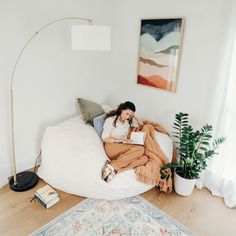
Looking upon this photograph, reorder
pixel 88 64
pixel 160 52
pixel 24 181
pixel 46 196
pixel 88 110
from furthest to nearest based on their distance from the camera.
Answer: pixel 88 64 < pixel 88 110 < pixel 160 52 < pixel 24 181 < pixel 46 196

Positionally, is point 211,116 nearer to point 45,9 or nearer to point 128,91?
point 128,91

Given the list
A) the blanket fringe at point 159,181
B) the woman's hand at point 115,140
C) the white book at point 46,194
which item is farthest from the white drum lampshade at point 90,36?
the white book at point 46,194

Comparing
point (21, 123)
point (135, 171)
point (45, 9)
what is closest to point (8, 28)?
point (45, 9)

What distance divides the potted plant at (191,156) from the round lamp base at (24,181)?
137 centimetres

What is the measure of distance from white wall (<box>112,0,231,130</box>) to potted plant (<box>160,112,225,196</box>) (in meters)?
0.24

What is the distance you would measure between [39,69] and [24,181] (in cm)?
123

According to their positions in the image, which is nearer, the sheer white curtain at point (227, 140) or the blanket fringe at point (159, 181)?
the sheer white curtain at point (227, 140)

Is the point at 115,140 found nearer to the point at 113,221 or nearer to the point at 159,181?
the point at 159,181

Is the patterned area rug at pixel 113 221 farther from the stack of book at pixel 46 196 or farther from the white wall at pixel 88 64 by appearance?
the white wall at pixel 88 64

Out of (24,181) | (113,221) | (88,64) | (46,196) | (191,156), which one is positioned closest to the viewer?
(113,221)

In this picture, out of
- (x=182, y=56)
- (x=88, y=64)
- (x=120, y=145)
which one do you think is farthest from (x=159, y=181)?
(x=88, y=64)

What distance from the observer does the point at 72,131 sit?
2432 mm

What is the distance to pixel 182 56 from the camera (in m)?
2.37

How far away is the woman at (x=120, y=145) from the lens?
214 centimetres
